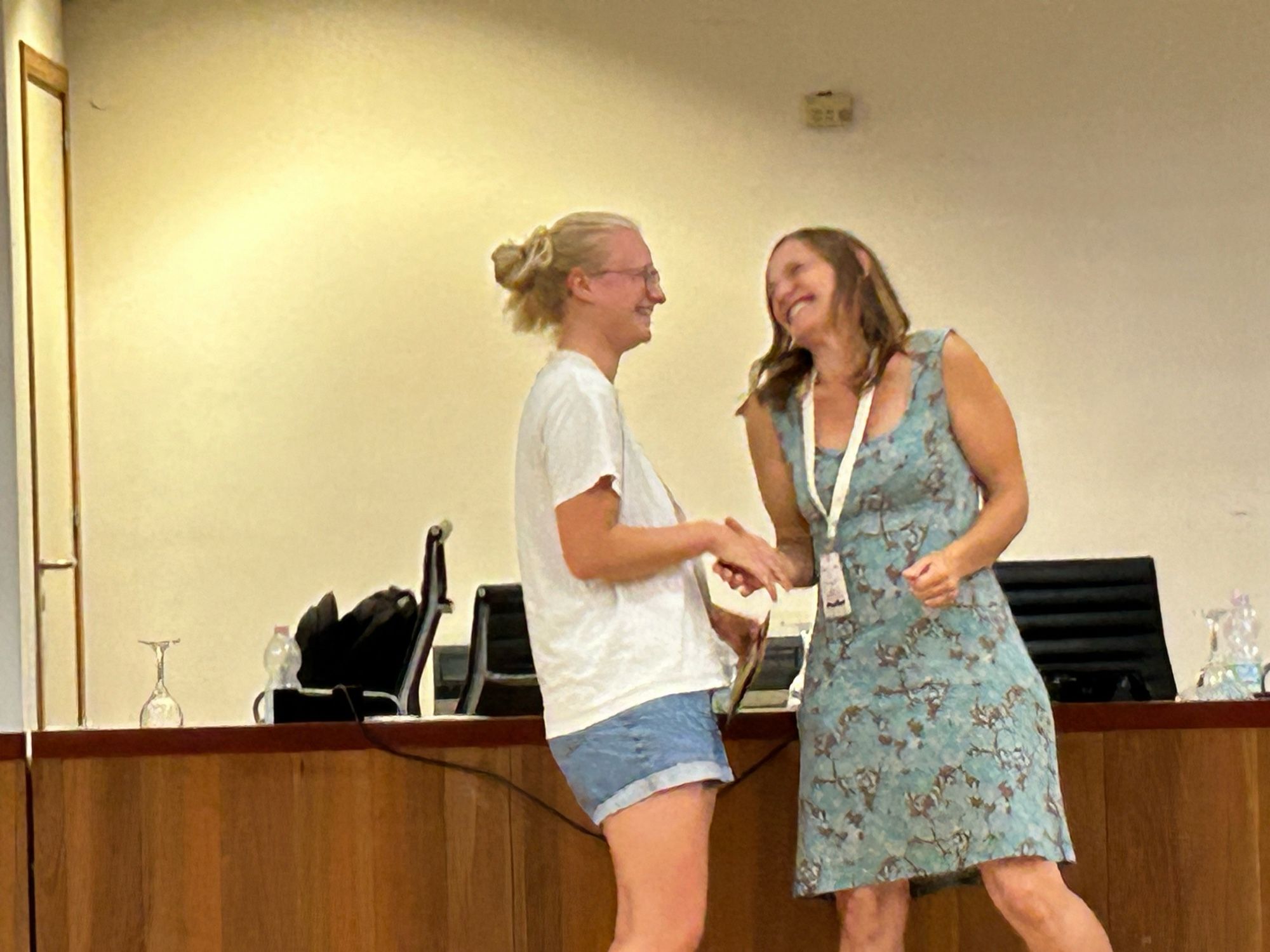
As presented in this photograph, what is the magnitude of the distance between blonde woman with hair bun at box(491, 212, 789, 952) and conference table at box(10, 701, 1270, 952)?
0.47 metres

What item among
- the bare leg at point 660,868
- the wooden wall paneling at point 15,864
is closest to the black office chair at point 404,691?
the wooden wall paneling at point 15,864

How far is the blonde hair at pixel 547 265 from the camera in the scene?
7.53 feet

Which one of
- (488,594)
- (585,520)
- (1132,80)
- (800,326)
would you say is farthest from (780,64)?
(585,520)

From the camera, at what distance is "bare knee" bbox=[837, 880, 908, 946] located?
2.33 meters

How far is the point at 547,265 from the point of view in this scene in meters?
2.29

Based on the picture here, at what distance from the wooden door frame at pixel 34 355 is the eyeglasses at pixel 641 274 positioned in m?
2.50

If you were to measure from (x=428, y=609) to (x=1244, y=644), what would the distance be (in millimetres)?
1658

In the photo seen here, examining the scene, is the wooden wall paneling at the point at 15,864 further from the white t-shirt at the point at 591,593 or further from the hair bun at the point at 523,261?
the hair bun at the point at 523,261

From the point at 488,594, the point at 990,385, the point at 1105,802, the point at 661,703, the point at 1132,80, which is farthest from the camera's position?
the point at 1132,80

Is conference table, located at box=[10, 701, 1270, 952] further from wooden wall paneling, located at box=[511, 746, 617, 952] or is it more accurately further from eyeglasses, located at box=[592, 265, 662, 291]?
eyeglasses, located at box=[592, 265, 662, 291]

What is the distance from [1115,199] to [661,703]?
3.75 metres

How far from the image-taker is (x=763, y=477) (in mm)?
2445

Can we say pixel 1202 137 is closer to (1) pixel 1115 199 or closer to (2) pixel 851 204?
(1) pixel 1115 199

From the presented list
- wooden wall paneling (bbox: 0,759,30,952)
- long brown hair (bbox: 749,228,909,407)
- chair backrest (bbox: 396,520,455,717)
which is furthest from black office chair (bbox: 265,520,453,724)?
long brown hair (bbox: 749,228,909,407)
